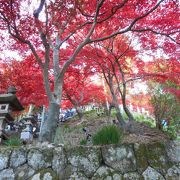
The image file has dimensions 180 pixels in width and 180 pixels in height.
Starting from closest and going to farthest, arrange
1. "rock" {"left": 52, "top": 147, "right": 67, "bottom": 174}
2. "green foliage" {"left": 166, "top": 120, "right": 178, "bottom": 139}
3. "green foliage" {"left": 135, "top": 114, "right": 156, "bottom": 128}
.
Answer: "rock" {"left": 52, "top": 147, "right": 67, "bottom": 174} < "green foliage" {"left": 166, "top": 120, "right": 178, "bottom": 139} < "green foliage" {"left": 135, "top": 114, "right": 156, "bottom": 128}

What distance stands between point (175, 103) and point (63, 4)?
6.63 metres

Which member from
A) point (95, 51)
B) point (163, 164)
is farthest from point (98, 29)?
point (163, 164)

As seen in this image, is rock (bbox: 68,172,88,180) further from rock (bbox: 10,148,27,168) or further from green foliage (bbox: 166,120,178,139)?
green foliage (bbox: 166,120,178,139)

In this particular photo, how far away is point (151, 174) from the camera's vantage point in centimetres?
407

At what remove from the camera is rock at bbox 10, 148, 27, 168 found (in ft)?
13.7

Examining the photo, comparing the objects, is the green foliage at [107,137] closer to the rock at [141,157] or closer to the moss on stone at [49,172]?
the rock at [141,157]

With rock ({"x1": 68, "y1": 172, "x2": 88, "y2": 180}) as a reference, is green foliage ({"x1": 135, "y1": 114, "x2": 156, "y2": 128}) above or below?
above

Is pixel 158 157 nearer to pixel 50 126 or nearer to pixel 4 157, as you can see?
pixel 50 126

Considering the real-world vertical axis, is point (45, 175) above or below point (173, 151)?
below

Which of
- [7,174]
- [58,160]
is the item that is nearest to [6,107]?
[7,174]

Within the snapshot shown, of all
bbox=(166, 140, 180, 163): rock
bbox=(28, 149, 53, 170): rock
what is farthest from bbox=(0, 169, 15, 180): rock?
bbox=(166, 140, 180, 163): rock

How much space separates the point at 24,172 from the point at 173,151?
3.07 m

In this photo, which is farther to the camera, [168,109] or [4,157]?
[168,109]

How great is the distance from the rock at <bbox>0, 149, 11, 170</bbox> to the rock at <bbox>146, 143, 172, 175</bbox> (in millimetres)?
2850
